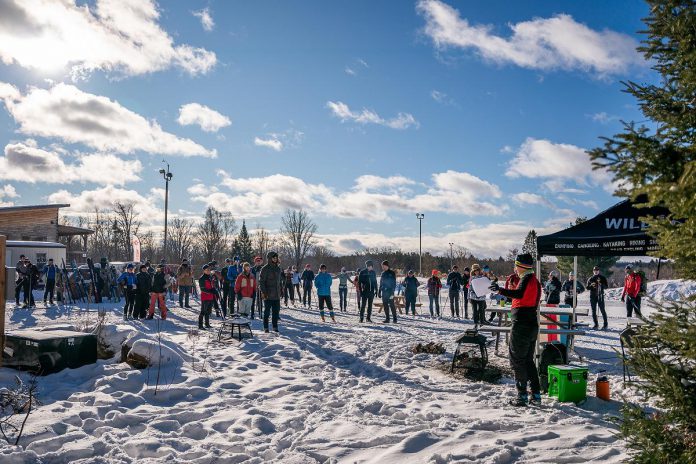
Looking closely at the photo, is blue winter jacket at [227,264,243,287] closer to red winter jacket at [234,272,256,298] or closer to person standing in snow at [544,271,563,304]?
red winter jacket at [234,272,256,298]

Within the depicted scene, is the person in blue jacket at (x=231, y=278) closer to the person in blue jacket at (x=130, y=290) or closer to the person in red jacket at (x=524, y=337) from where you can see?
the person in blue jacket at (x=130, y=290)

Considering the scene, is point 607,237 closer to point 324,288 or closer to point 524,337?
point 524,337

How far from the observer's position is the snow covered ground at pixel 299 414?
4.65 metres

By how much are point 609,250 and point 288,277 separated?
16.5 metres

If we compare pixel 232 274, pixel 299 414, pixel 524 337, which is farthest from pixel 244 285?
pixel 524 337

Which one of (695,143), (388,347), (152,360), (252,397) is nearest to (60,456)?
(252,397)

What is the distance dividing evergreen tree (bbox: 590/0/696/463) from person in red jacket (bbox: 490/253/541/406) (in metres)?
2.97

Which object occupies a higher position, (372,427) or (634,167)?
(634,167)

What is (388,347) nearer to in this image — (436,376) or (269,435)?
(436,376)

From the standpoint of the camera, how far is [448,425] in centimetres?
542

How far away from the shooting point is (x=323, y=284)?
55.9ft

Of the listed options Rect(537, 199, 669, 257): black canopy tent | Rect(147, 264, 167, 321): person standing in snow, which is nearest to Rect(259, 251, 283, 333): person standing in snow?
Rect(147, 264, 167, 321): person standing in snow

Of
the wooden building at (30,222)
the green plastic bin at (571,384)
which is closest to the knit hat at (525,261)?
the green plastic bin at (571,384)

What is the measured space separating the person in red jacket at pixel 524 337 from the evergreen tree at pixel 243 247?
41716 millimetres
